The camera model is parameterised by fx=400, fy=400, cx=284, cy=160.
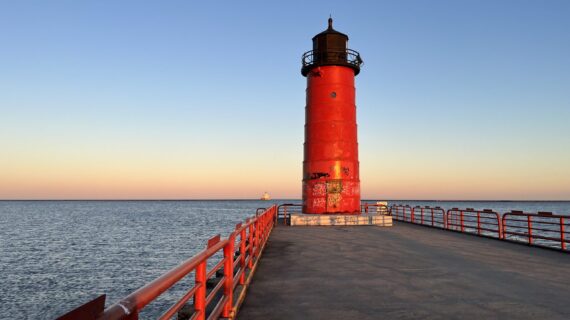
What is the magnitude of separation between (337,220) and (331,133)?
15.2 ft

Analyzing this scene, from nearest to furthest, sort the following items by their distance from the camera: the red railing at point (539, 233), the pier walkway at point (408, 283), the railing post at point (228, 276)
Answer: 1. the railing post at point (228, 276)
2. the pier walkway at point (408, 283)
3. the red railing at point (539, 233)

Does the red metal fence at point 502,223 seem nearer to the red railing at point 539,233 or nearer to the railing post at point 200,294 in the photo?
the red railing at point 539,233

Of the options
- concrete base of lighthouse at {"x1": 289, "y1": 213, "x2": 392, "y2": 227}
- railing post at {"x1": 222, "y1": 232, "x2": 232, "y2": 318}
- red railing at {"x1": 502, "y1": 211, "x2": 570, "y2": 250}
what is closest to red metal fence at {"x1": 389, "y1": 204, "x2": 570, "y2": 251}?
red railing at {"x1": 502, "y1": 211, "x2": 570, "y2": 250}

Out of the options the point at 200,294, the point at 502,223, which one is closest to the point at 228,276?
the point at 200,294

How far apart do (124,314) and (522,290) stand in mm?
7359

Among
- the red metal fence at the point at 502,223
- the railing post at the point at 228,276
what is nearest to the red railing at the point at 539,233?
the red metal fence at the point at 502,223

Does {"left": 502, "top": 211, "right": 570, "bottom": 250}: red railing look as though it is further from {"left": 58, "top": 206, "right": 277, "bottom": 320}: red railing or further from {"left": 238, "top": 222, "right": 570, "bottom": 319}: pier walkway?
{"left": 58, "top": 206, "right": 277, "bottom": 320}: red railing

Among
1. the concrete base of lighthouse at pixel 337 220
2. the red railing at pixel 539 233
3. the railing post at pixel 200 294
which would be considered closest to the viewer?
the railing post at pixel 200 294

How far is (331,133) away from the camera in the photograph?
2130 centimetres

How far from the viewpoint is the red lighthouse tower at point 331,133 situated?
21.3 metres

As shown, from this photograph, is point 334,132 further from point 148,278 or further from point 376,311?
point 376,311

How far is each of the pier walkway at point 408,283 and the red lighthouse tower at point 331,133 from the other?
8.28 m

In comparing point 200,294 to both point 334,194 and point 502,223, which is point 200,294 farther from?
point 334,194

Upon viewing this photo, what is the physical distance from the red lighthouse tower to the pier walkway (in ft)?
27.2
